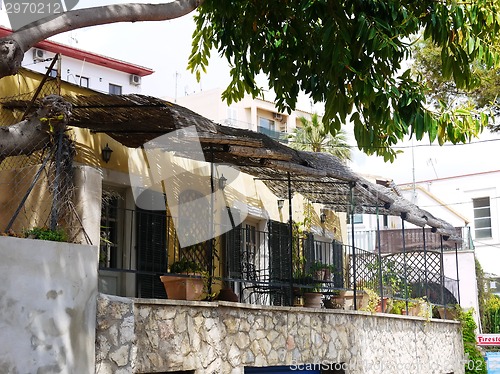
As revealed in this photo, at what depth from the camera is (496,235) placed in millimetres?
34969

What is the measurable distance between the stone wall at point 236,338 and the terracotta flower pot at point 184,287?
43 centimetres

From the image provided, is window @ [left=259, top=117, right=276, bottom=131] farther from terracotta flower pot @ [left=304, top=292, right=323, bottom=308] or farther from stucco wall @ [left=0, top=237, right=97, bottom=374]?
stucco wall @ [left=0, top=237, right=97, bottom=374]

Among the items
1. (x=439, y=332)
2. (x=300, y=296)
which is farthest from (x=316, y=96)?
(x=439, y=332)

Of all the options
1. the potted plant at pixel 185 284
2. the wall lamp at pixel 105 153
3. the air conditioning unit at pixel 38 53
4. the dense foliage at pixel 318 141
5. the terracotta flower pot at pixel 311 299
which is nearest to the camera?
the potted plant at pixel 185 284

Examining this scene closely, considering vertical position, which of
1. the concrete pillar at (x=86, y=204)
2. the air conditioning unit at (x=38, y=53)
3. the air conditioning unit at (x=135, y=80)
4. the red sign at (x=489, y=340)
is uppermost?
the air conditioning unit at (x=135, y=80)

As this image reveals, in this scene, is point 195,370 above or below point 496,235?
below

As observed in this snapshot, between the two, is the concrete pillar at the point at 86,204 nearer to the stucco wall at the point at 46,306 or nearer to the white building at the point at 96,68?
the stucco wall at the point at 46,306

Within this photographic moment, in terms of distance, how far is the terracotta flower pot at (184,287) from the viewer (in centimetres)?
1012

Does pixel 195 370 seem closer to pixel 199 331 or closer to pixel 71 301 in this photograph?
pixel 199 331

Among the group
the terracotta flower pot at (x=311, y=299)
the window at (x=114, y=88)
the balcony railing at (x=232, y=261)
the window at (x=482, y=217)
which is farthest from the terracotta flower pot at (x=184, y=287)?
the window at (x=482, y=217)

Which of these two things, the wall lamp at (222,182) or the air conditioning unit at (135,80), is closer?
the wall lamp at (222,182)

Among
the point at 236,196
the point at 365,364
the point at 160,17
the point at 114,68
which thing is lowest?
the point at 365,364

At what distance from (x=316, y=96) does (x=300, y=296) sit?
4466 millimetres

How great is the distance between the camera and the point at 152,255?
12570 mm
